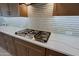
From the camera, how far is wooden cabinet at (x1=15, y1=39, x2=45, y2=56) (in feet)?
5.89

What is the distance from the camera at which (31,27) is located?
271 cm

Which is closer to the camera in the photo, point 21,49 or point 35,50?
point 35,50

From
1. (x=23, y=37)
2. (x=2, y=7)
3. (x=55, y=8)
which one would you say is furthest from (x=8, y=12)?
(x=55, y=8)

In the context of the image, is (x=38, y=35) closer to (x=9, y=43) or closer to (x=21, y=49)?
(x=21, y=49)

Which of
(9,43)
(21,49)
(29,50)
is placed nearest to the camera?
(29,50)

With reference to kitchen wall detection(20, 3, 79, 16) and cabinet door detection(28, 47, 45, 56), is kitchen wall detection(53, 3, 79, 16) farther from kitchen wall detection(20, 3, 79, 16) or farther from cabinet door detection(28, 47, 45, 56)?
cabinet door detection(28, 47, 45, 56)

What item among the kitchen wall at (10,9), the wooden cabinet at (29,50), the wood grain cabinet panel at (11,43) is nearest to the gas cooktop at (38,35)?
the wooden cabinet at (29,50)

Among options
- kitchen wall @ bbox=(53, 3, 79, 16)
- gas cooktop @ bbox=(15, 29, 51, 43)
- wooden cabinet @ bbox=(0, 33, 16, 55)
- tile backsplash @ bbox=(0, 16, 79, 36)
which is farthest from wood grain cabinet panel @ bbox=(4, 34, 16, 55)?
kitchen wall @ bbox=(53, 3, 79, 16)

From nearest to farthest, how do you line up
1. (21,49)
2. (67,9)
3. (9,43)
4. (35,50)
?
1. (67,9)
2. (35,50)
3. (21,49)
4. (9,43)

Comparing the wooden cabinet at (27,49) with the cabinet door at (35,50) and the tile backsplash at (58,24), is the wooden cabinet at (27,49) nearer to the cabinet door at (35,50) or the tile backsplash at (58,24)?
the cabinet door at (35,50)

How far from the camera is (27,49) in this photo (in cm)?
207

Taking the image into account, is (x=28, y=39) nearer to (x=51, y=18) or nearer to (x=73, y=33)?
(x=51, y=18)

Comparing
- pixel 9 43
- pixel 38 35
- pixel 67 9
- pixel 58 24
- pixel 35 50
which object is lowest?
pixel 9 43

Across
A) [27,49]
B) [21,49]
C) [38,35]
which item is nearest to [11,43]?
[21,49]
